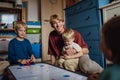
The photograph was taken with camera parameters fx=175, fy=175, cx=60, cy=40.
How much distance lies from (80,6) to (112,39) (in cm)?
206

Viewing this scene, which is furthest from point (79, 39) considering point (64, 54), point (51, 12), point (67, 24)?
point (51, 12)

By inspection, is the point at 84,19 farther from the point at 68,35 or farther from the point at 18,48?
the point at 18,48

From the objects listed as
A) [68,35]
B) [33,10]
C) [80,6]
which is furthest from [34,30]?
[68,35]

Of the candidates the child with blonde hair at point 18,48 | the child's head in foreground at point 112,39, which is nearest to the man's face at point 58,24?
the child with blonde hair at point 18,48

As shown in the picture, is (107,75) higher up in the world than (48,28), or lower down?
lower down

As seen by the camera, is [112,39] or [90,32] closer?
[112,39]

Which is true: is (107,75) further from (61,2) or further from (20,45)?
(61,2)

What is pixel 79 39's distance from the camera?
184cm

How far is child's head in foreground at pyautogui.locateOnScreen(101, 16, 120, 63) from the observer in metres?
0.52

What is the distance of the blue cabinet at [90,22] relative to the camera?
2.10 metres

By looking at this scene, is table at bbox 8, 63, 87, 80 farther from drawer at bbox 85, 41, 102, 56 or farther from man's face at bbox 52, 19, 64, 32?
drawer at bbox 85, 41, 102, 56

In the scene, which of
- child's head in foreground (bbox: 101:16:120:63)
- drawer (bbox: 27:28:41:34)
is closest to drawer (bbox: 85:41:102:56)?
child's head in foreground (bbox: 101:16:120:63)

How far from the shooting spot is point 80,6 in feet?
8.29

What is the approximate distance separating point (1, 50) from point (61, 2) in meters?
1.75
